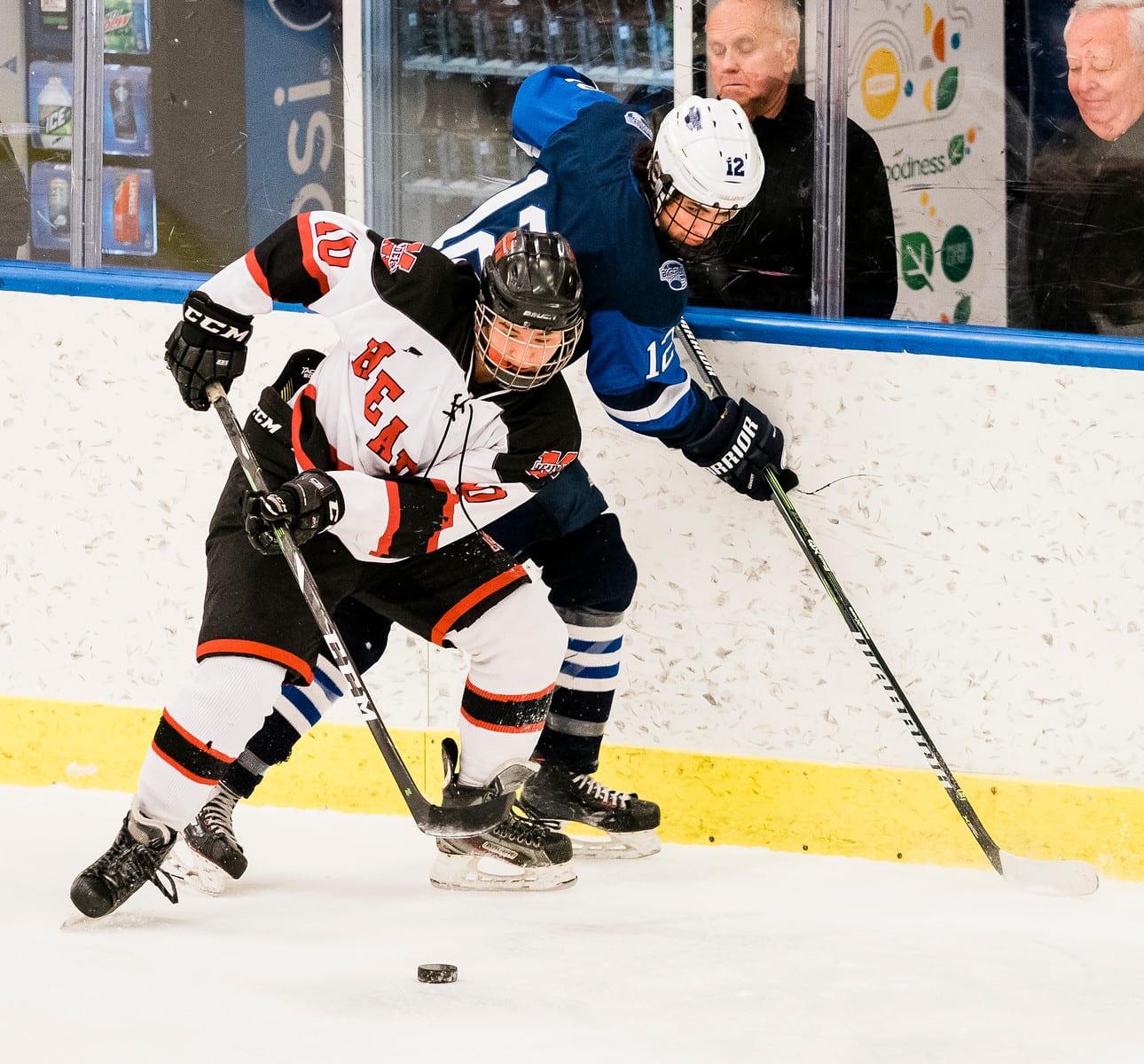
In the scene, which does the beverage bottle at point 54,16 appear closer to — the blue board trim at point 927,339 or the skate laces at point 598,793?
the blue board trim at point 927,339

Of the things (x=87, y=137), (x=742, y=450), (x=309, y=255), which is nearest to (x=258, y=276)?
(x=309, y=255)

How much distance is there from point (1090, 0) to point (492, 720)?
1598 mm

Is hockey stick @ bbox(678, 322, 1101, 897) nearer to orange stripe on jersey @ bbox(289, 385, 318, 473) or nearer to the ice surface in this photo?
the ice surface

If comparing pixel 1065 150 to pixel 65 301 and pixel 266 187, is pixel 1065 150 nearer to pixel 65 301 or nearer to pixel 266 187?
pixel 266 187

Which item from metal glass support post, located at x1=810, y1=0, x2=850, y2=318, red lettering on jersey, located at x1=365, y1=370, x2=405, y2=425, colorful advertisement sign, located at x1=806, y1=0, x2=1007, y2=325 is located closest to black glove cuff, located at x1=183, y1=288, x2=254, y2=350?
red lettering on jersey, located at x1=365, y1=370, x2=405, y2=425

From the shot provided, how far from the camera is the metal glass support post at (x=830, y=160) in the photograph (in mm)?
2721

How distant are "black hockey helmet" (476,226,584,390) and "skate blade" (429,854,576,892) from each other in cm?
86

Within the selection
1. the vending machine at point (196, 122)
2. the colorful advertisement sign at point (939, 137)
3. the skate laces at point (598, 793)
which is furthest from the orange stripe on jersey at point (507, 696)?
the vending machine at point (196, 122)

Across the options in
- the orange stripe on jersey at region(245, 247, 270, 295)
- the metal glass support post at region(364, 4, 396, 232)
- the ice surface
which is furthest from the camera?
the metal glass support post at region(364, 4, 396, 232)

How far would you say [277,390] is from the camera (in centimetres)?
241

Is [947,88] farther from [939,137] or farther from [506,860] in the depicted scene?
[506,860]

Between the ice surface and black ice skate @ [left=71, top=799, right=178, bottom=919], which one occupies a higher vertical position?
black ice skate @ [left=71, top=799, right=178, bottom=919]

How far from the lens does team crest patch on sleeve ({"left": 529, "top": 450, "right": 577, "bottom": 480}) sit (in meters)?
2.28

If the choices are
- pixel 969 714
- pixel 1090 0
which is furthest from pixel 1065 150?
pixel 969 714
